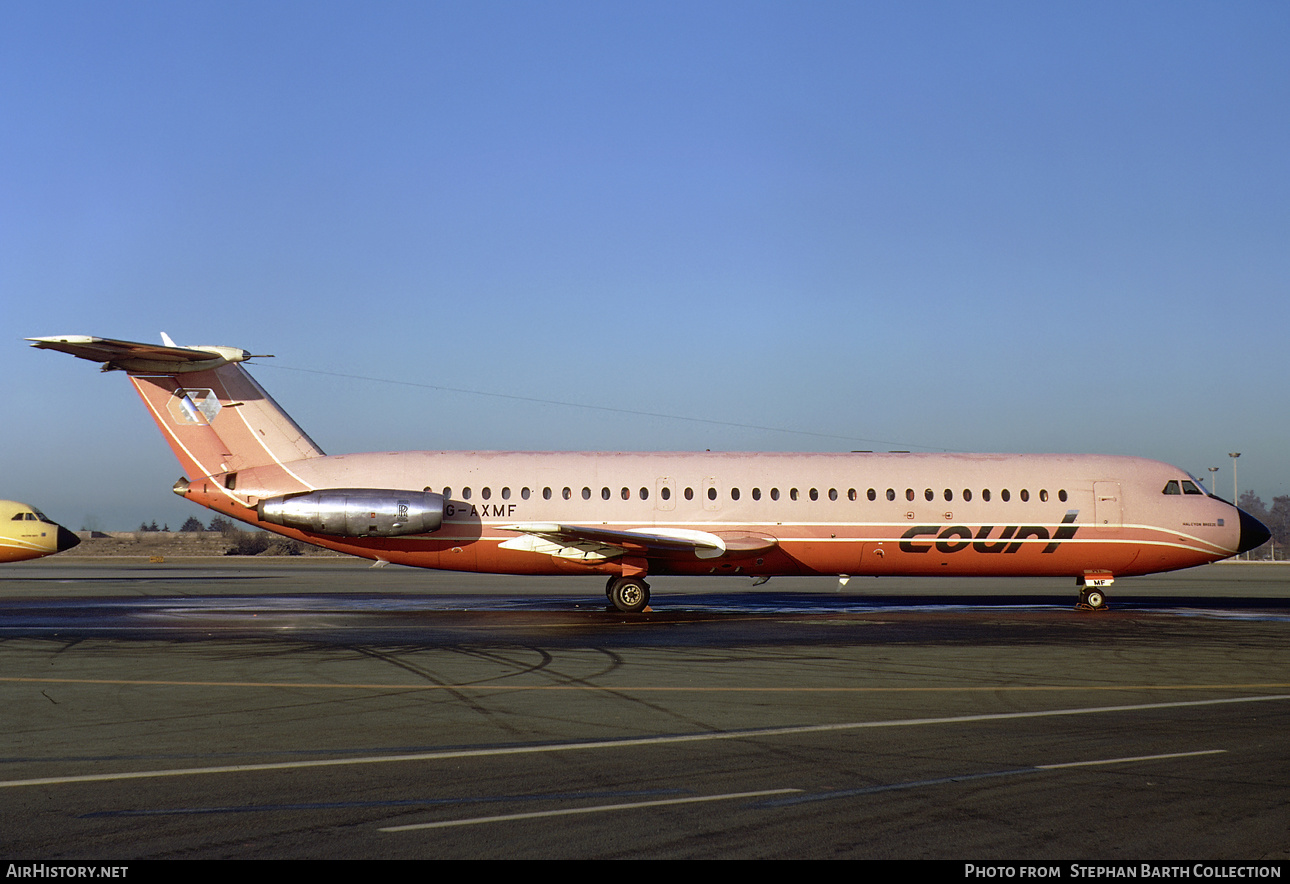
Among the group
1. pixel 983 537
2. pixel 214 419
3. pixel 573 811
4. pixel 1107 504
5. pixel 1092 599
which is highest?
pixel 214 419

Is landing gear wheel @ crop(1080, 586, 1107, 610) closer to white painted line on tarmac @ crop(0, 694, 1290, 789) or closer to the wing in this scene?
the wing

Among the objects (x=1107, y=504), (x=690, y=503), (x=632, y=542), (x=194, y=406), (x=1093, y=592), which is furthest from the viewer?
(x=1093, y=592)

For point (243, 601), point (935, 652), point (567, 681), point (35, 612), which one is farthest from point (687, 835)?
point (243, 601)

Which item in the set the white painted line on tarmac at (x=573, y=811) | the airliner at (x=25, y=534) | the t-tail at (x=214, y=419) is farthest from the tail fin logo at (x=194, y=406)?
the white painted line on tarmac at (x=573, y=811)

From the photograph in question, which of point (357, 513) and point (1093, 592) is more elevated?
point (357, 513)

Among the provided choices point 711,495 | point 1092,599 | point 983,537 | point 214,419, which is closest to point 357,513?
point 214,419

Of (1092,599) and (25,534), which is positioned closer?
(1092,599)

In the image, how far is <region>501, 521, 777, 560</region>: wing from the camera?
2353 centimetres

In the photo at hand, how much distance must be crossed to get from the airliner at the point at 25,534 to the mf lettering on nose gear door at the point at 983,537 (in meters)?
28.6

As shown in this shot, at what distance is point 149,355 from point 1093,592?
23766mm

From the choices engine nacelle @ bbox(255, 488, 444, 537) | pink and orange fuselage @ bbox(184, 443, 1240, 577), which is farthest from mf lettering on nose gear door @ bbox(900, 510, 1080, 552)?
engine nacelle @ bbox(255, 488, 444, 537)

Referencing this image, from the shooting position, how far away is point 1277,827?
678 cm

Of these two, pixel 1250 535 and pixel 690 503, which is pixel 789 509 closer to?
pixel 690 503

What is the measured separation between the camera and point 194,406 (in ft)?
84.9
